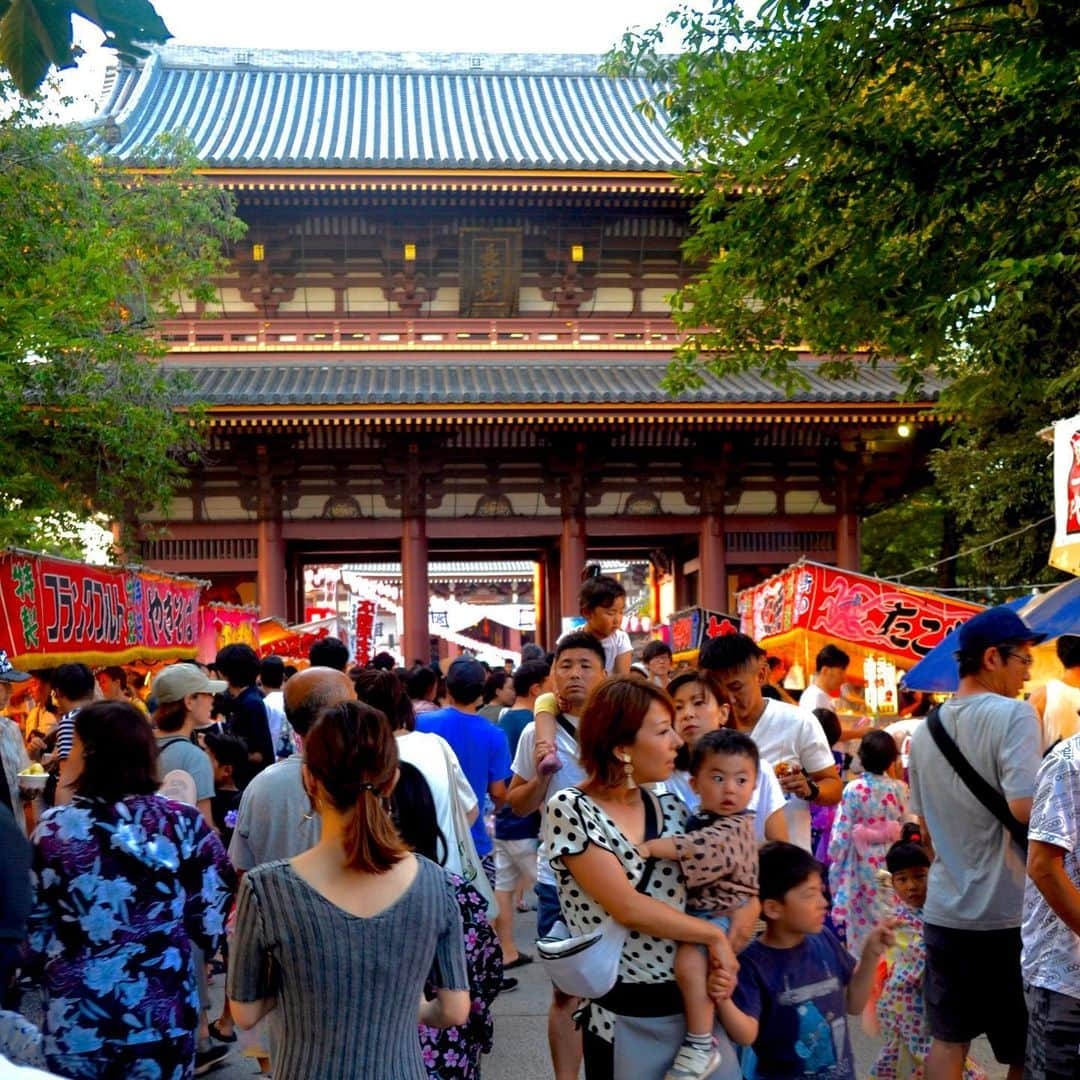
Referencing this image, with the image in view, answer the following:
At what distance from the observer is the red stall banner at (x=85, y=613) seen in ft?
26.9

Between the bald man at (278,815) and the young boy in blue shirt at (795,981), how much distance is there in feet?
4.46

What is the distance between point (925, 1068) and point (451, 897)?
2.27 metres

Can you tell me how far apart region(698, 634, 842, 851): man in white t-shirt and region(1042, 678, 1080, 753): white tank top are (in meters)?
2.66

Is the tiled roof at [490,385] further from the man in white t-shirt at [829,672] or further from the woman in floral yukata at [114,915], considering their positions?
the woman in floral yukata at [114,915]

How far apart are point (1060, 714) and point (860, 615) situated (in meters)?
4.10

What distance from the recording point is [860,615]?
10930mm

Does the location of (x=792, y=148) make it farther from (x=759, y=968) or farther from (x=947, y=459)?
(x=947, y=459)

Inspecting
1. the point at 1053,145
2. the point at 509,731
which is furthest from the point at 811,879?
the point at 1053,145

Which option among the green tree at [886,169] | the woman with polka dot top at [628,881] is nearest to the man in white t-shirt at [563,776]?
the woman with polka dot top at [628,881]

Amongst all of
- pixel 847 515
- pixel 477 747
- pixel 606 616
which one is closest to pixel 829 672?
pixel 477 747

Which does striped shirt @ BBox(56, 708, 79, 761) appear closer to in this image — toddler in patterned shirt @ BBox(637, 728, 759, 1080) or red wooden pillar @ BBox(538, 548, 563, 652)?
toddler in patterned shirt @ BBox(637, 728, 759, 1080)

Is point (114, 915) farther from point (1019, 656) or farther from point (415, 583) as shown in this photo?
point (415, 583)

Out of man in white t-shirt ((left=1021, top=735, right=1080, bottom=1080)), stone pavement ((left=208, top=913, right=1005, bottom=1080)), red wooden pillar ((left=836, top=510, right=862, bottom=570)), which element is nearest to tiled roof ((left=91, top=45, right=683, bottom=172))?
red wooden pillar ((left=836, top=510, right=862, bottom=570))

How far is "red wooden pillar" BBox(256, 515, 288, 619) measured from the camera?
1850 centimetres
